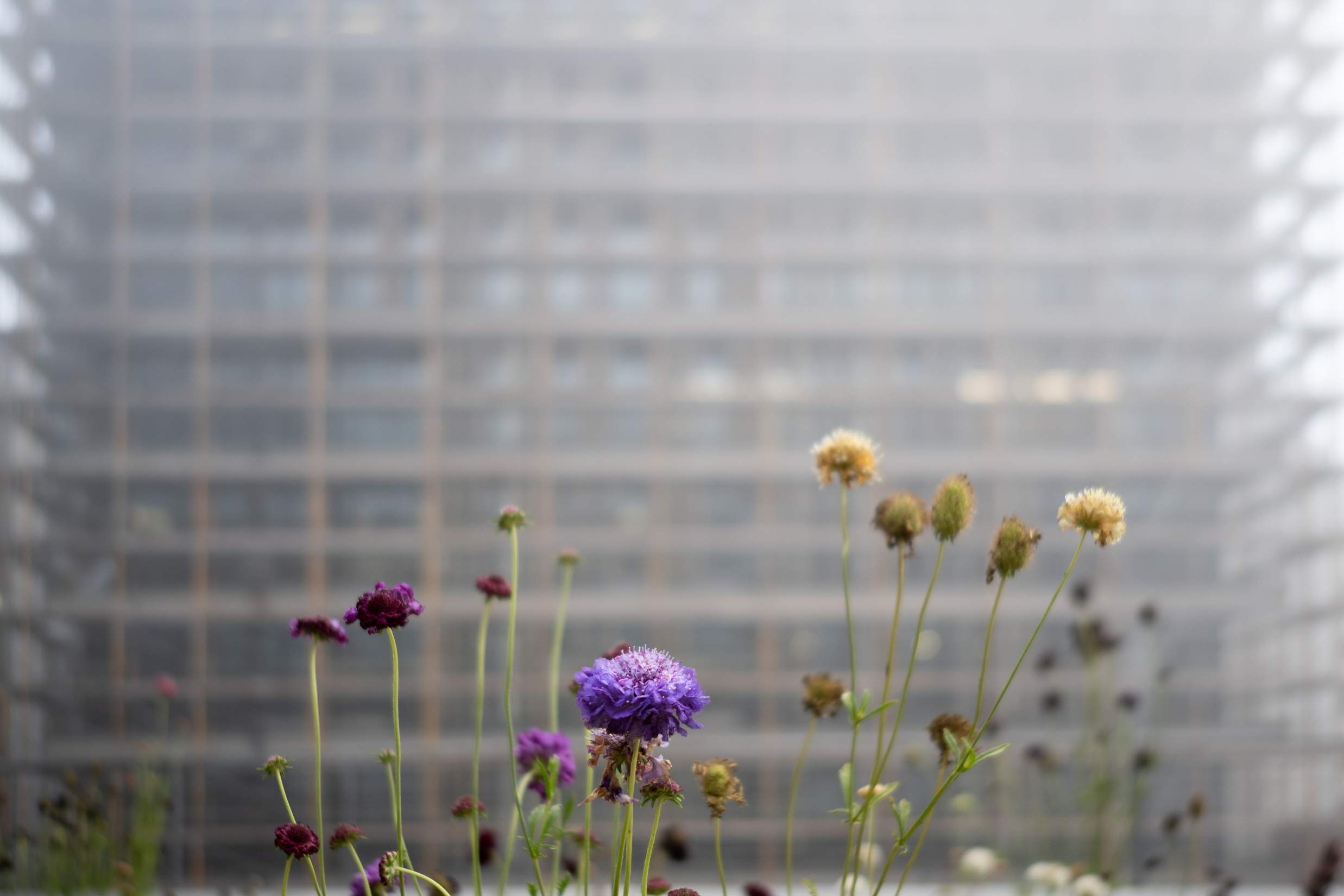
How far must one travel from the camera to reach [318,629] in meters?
0.47

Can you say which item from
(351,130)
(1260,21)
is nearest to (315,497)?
(351,130)

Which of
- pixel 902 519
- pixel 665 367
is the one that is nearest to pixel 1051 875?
pixel 902 519

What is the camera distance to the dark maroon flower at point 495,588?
529 millimetres

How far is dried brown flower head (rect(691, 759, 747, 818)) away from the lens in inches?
17.0

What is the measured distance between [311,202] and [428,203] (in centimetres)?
29

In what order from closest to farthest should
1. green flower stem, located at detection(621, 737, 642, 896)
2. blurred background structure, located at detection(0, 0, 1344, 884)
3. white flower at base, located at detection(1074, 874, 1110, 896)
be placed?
green flower stem, located at detection(621, 737, 642, 896), white flower at base, located at detection(1074, 874, 1110, 896), blurred background structure, located at detection(0, 0, 1344, 884)

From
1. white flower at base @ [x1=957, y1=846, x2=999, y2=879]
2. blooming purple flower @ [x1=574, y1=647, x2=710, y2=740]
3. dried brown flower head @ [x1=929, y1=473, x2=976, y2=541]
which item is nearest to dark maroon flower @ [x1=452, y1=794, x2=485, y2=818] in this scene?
blooming purple flower @ [x1=574, y1=647, x2=710, y2=740]

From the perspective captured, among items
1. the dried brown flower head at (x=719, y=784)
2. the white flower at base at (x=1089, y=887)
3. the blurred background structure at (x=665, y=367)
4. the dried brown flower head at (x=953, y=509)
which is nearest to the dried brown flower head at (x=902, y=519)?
the dried brown flower head at (x=953, y=509)

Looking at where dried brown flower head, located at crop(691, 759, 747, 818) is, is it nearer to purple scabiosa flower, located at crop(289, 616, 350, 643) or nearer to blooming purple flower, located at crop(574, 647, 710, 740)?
blooming purple flower, located at crop(574, 647, 710, 740)

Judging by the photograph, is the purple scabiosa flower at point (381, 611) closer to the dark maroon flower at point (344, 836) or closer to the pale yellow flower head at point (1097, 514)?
the dark maroon flower at point (344, 836)

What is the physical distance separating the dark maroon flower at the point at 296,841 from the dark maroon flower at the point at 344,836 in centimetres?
3

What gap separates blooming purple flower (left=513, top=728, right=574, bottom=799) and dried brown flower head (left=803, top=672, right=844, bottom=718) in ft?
Answer: 0.46

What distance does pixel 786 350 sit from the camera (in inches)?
105

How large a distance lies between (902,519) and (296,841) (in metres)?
0.32
